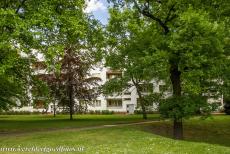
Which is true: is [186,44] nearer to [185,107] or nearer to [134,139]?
[185,107]

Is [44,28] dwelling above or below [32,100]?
above

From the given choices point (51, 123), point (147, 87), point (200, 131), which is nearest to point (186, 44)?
point (200, 131)

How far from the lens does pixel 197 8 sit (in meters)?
29.5

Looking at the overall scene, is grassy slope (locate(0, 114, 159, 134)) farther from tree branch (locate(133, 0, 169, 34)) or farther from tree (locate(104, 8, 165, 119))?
tree branch (locate(133, 0, 169, 34))

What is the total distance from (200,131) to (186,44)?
12429mm

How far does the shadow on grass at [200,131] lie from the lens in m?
33.6

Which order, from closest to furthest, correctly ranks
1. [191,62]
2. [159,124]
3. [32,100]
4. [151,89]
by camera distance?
[191,62] < [32,100] < [159,124] < [151,89]

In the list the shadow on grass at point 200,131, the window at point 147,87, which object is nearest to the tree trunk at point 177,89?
the shadow on grass at point 200,131

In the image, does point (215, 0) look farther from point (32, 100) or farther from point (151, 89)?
point (151, 89)

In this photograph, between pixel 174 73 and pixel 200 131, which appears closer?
pixel 174 73

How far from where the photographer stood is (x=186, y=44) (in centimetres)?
2677

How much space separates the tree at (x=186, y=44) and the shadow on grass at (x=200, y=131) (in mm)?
2881

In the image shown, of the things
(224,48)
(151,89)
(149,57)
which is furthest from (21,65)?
(151,89)

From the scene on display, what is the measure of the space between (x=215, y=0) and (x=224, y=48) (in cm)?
322
